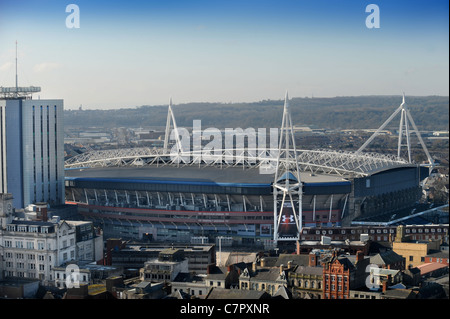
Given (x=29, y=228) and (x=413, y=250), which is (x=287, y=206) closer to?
(x=413, y=250)

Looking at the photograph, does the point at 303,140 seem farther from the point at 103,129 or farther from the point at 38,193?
the point at 38,193

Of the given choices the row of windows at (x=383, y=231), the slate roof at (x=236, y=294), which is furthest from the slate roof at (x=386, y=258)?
the row of windows at (x=383, y=231)

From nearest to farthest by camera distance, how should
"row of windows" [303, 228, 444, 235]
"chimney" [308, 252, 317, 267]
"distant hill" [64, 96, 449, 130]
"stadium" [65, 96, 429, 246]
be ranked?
"chimney" [308, 252, 317, 267] < "row of windows" [303, 228, 444, 235] < "stadium" [65, 96, 429, 246] < "distant hill" [64, 96, 449, 130]

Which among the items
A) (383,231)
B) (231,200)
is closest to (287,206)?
(231,200)

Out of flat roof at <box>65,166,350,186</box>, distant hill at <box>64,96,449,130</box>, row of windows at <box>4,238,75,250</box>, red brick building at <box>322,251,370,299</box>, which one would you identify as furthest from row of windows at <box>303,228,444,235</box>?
distant hill at <box>64,96,449,130</box>

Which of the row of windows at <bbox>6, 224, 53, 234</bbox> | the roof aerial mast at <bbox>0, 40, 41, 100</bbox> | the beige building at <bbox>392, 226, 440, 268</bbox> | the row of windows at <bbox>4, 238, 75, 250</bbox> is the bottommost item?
the beige building at <bbox>392, 226, 440, 268</bbox>

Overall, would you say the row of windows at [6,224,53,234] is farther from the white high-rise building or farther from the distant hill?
the distant hill
